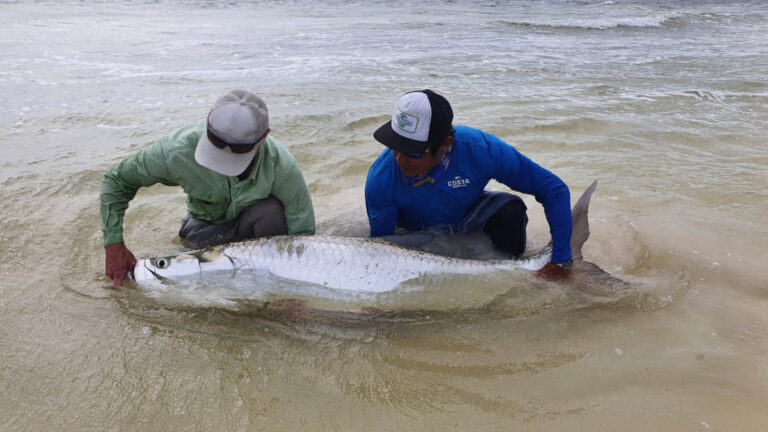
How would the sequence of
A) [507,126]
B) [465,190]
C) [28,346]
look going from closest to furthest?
1. [28,346]
2. [465,190]
3. [507,126]

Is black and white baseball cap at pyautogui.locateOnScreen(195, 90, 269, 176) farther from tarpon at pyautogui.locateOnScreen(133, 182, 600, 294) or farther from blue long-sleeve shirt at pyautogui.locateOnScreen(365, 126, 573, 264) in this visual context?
blue long-sleeve shirt at pyautogui.locateOnScreen(365, 126, 573, 264)

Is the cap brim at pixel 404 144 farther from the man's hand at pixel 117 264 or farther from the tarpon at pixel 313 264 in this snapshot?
the man's hand at pixel 117 264

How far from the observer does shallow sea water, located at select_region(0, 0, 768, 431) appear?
95.9 inches

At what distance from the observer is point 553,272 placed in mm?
3330

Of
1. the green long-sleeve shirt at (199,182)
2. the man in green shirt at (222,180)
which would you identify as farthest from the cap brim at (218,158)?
the green long-sleeve shirt at (199,182)

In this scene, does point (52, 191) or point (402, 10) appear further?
point (402, 10)

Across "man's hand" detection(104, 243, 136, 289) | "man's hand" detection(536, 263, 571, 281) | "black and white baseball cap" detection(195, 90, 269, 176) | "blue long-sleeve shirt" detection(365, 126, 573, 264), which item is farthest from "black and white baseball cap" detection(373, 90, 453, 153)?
"man's hand" detection(104, 243, 136, 289)

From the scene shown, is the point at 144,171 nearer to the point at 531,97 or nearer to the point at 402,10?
the point at 531,97

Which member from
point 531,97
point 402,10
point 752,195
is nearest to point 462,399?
point 752,195

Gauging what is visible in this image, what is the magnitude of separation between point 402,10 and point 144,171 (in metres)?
21.5

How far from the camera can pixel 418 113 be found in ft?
9.43

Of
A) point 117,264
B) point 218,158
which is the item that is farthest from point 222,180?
point 117,264

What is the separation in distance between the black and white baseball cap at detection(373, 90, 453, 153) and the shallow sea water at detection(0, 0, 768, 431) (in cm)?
96

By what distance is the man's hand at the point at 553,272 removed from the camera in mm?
3322
